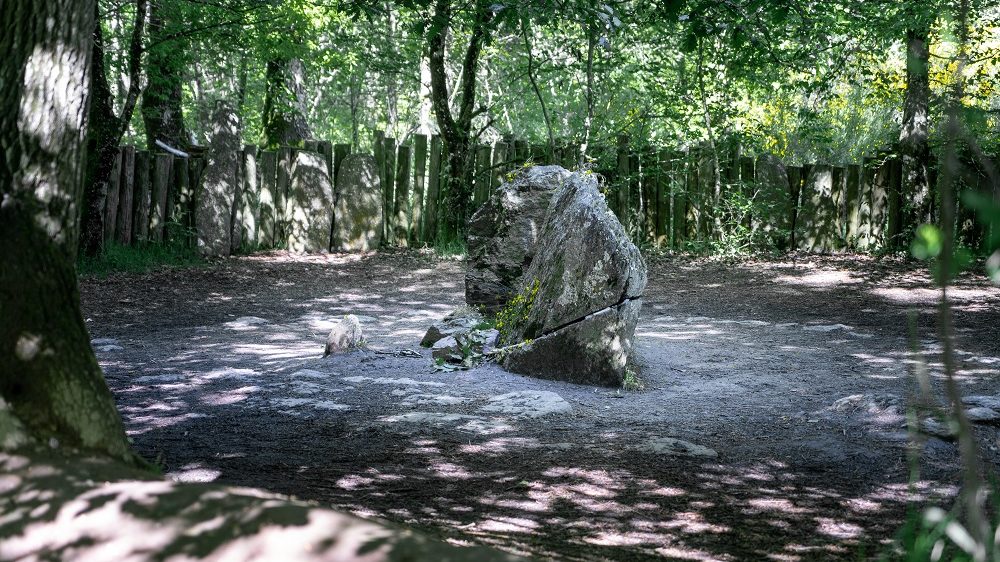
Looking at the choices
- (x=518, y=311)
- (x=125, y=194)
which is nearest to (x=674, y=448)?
(x=518, y=311)

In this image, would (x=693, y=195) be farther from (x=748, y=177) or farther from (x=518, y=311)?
(x=518, y=311)

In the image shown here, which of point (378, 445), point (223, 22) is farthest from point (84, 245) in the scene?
point (378, 445)

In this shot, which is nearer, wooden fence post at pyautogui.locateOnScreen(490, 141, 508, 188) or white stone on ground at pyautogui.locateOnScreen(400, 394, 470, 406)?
white stone on ground at pyautogui.locateOnScreen(400, 394, 470, 406)

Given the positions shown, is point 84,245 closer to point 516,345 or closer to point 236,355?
point 236,355

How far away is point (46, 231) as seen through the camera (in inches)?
102

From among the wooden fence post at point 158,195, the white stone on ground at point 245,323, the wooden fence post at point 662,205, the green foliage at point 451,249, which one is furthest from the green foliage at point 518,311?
the wooden fence post at point 158,195

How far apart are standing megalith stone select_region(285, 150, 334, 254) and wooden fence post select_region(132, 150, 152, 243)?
6.17ft

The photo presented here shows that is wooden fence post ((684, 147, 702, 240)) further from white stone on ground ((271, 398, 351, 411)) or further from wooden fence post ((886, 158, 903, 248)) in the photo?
white stone on ground ((271, 398, 351, 411))

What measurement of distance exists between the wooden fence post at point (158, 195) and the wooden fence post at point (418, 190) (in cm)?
346

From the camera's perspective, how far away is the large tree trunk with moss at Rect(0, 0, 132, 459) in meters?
2.36

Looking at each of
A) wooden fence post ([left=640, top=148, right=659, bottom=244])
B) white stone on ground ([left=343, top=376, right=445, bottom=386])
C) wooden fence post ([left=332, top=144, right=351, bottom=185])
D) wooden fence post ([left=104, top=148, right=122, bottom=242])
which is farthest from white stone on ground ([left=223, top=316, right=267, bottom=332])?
wooden fence post ([left=640, top=148, right=659, bottom=244])

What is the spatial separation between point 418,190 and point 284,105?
2509 millimetres

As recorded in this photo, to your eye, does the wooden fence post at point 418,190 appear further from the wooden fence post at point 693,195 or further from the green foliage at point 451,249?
the wooden fence post at point 693,195

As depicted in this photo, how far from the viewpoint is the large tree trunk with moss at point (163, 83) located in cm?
1102
